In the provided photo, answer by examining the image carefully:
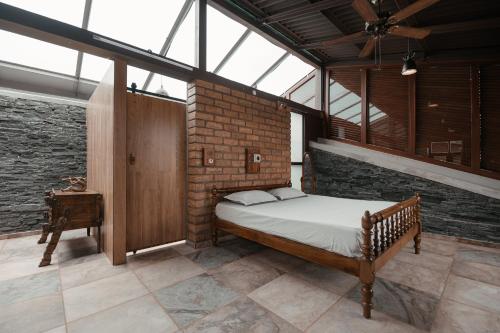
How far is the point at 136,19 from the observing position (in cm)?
408

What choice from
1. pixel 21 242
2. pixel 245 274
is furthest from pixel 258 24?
pixel 21 242

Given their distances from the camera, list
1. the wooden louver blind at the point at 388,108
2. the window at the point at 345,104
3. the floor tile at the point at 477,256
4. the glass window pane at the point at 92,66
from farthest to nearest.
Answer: the window at the point at 345,104 → the wooden louver blind at the point at 388,108 → the glass window pane at the point at 92,66 → the floor tile at the point at 477,256

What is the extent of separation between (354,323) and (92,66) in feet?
19.9

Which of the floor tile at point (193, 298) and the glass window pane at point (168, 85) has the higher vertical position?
the glass window pane at point (168, 85)

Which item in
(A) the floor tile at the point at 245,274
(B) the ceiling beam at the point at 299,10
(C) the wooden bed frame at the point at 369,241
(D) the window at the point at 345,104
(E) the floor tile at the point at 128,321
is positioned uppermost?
(B) the ceiling beam at the point at 299,10

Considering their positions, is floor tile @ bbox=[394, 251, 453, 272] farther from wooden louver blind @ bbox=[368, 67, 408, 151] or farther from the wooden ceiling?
the wooden ceiling

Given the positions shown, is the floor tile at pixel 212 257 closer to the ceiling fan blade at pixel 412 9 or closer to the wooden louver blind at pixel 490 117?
the ceiling fan blade at pixel 412 9

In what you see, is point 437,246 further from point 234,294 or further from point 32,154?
point 32,154

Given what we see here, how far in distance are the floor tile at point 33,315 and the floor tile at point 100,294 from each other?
2.6 inches

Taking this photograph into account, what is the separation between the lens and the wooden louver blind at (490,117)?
4.07 meters

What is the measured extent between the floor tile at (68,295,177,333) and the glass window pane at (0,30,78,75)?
4.54 meters

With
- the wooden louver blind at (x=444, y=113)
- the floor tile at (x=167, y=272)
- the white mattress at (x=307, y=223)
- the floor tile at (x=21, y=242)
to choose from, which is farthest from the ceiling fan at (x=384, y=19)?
the floor tile at (x=21, y=242)

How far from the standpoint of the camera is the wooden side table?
9.02ft

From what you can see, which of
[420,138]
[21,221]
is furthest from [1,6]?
[420,138]
